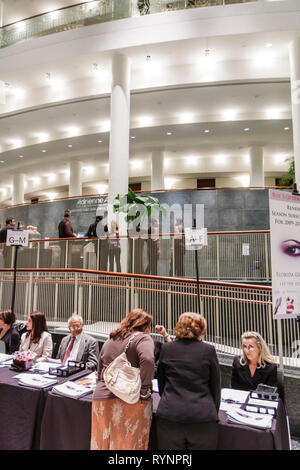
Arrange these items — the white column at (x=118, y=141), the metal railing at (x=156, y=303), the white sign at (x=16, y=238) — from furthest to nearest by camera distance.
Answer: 1. the white column at (x=118, y=141)
2. the white sign at (x=16, y=238)
3. the metal railing at (x=156, y=303)

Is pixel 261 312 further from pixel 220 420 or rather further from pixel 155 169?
pixel 155 169

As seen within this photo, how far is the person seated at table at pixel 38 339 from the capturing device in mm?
4422

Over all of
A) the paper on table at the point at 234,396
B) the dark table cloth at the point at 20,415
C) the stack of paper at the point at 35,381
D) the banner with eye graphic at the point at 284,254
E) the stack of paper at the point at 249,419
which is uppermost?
the banner with eye graphic at the point at 284,254

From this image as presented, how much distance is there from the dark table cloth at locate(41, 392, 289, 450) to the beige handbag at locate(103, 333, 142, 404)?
0.31m

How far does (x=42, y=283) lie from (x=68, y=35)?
32.5 ft

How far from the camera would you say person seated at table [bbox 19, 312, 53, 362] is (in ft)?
14.5

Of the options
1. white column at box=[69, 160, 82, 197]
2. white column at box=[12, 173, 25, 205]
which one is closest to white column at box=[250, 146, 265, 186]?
white column at box=[69, 160, 82, 197]

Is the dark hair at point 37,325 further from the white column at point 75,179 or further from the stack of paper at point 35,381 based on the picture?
the white column at point 75,179

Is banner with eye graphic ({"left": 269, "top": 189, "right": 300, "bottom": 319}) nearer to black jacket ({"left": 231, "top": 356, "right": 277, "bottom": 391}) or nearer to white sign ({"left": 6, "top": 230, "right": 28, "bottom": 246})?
black jacket ({"left": 231, "top": 356, "right": 277, "bottom": 391})

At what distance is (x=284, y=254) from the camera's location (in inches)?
133

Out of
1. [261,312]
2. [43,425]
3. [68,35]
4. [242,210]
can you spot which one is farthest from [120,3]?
[43,425]

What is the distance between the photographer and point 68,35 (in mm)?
11891

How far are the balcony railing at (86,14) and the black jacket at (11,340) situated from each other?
1095 centimetres

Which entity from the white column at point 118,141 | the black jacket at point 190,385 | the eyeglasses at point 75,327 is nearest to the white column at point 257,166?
the white column at point 118,141
